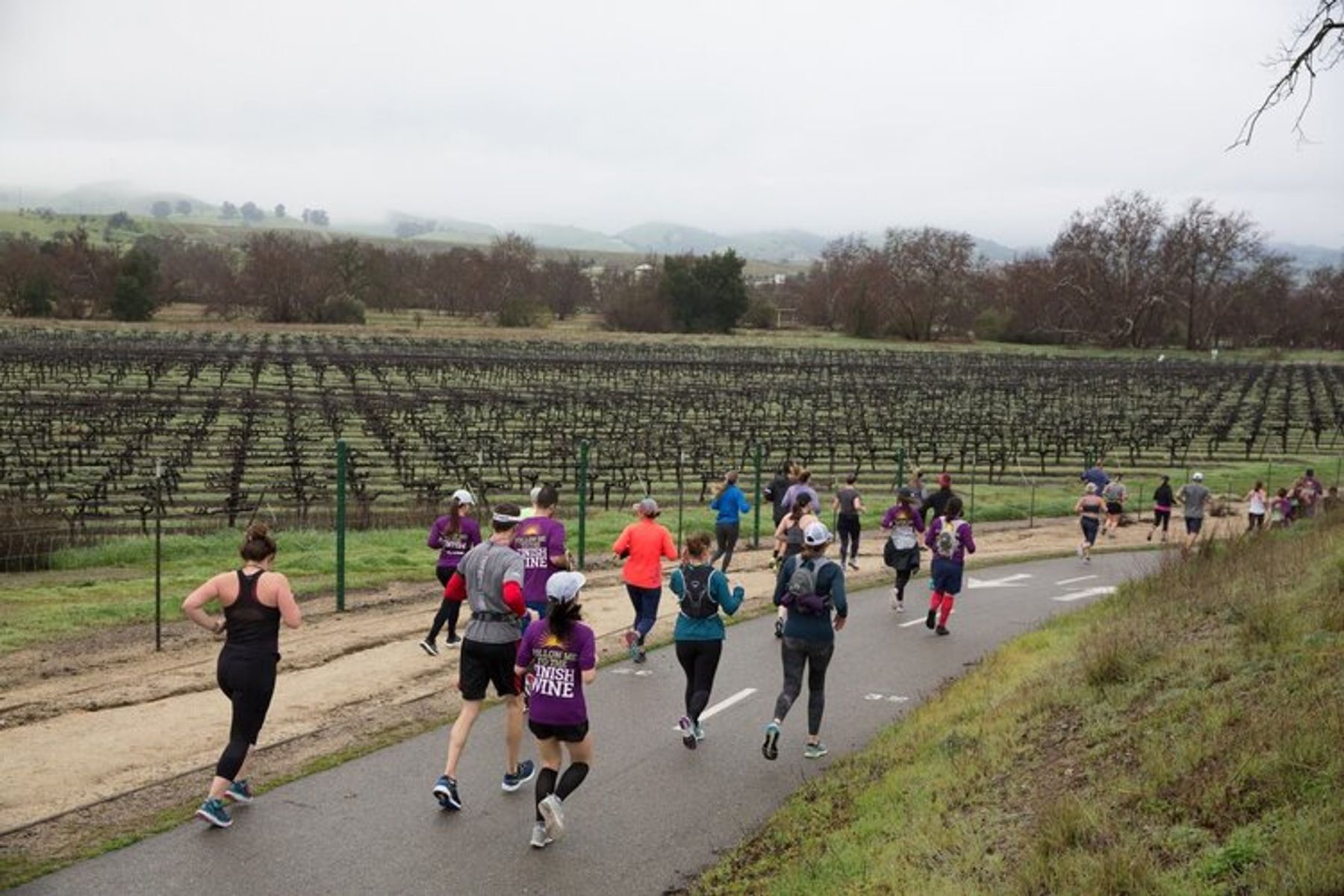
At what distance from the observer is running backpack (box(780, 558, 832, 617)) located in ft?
32.0

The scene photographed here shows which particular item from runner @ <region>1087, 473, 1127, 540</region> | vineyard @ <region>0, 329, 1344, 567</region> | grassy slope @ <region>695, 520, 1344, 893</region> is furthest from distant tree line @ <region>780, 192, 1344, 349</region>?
grassy slope @ <region>695, 520, 1344, 893</region>

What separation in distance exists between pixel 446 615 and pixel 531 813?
4.47 m

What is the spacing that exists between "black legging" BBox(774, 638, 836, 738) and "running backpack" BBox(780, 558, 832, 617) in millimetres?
254

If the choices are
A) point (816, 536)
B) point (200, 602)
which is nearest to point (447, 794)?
point (200, 602)

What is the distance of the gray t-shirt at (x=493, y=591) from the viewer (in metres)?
8.55

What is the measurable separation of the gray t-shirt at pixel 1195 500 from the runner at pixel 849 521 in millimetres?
7755

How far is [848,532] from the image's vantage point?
65.9 ft

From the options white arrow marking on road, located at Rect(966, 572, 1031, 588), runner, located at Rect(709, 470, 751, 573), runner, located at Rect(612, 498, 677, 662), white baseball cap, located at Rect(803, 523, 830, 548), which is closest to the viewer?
white baseball cap, located at Rect(803, 523, 830, 548)

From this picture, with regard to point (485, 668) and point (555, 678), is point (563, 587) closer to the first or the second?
point (555, 678)

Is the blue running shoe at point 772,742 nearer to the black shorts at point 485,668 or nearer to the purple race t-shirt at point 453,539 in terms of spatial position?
the black shorts at point 485,668

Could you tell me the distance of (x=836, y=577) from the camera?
9.77 m

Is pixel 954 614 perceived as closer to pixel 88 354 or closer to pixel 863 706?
pixel 863 706

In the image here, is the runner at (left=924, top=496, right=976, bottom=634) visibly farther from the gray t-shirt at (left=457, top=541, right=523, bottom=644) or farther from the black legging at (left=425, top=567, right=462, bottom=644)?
the gray t-shirt at (left=457, top=541, right=523, bottom=644)

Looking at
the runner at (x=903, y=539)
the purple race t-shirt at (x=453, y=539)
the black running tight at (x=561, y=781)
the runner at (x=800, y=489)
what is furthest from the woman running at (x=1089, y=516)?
the black running tight at (x=561, y=781)
